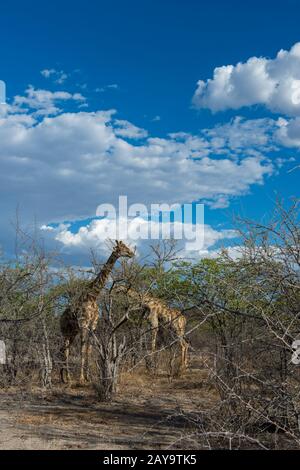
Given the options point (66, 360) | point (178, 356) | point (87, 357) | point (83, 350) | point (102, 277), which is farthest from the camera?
point (178, 356)

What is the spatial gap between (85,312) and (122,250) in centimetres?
168

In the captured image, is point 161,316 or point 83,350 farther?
point 161,316

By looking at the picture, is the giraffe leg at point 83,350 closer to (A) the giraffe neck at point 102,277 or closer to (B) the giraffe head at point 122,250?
(A) the giraffe neck at point 102,277

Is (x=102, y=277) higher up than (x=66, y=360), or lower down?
higher up

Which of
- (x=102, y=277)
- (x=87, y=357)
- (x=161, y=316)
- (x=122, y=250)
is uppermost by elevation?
(x=122, y=250)

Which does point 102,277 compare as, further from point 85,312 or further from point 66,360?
point 66,360

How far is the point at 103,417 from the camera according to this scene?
977 cm

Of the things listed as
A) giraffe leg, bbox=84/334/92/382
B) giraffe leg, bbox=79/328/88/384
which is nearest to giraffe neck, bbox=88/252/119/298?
giraffe leg, bbox=79/328/88/384

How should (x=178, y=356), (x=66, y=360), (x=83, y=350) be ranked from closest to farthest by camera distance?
(x=83, y=350) < (x=66, y=360) < (x=178, y=356)

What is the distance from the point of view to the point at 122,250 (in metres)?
13.9

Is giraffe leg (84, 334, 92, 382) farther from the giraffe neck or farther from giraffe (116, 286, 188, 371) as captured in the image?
giraffe (116, 286, 188, 371)

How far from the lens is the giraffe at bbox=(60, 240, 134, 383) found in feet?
44.4

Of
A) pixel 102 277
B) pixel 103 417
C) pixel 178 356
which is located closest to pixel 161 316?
pixel 178 356

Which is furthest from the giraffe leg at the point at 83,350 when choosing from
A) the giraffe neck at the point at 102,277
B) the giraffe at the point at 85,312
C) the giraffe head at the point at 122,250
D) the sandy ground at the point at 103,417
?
the giraffe head at the point at 122,250
